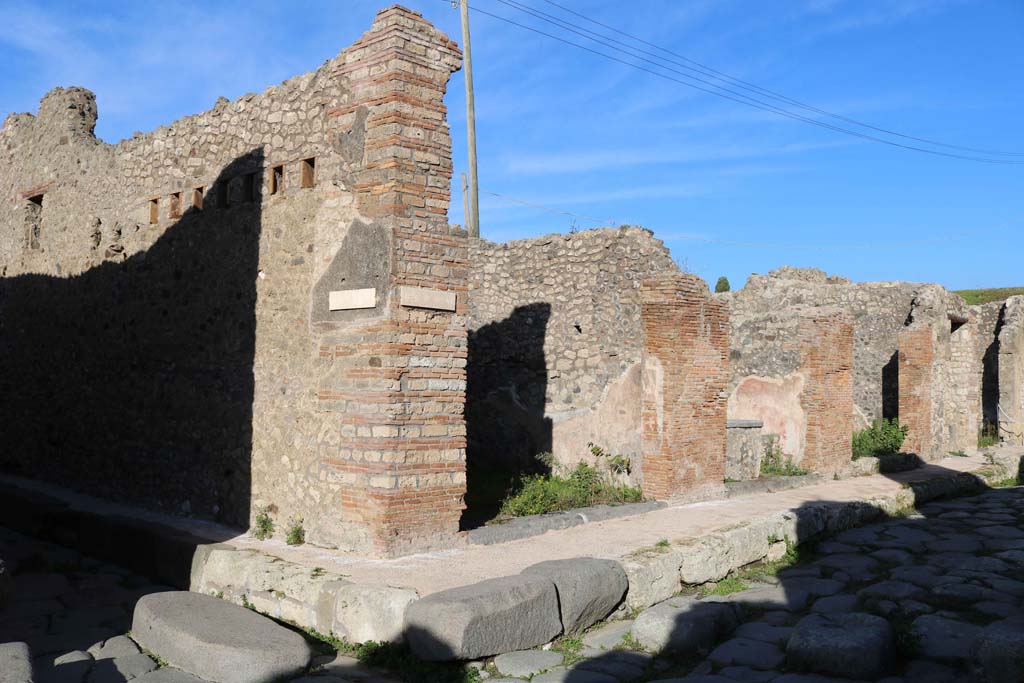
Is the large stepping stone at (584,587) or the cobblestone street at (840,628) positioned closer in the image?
the cobblestone street at (840,628)

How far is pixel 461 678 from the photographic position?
14.0 feet

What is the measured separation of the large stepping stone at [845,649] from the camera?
162 inches

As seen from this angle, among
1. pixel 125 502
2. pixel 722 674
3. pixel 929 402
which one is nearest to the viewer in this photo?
pixel 722 674

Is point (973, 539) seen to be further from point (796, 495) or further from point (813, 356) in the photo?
point (813, 356)

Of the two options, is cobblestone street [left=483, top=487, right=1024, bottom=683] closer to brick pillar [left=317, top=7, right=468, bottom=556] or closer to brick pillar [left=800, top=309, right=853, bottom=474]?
brick pillar [left=317, top=7, right=468, bottom=556]

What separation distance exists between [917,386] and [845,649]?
9503 millimetres

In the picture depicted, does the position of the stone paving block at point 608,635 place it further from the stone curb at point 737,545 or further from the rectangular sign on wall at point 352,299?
the rectangular sign on wall at point 352,299

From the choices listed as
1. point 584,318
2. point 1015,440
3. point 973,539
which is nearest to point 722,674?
point 973,539

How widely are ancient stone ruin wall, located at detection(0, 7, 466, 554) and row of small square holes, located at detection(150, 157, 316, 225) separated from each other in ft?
0.06

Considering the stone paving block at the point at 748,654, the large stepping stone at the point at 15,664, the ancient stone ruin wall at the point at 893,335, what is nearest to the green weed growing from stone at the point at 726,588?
the stone paving block at the point at 748,654

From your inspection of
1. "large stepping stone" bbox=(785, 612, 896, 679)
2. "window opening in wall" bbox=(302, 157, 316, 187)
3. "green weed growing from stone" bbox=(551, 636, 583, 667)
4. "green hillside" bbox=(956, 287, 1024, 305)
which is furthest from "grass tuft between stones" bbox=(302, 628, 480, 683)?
"green hillside" bbox=(956, 287, 1024, 305)

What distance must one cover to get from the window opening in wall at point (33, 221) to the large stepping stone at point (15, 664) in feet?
23.5

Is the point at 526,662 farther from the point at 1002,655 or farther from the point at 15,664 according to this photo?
the point at 15,664

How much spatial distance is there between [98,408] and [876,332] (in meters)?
12.0
